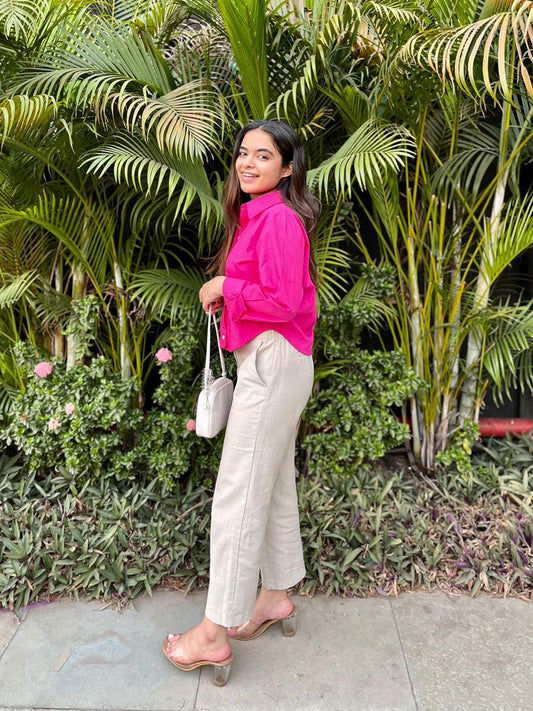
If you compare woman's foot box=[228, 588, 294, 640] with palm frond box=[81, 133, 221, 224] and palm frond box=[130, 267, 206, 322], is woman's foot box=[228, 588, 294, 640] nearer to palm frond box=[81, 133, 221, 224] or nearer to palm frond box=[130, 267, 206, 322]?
palm frond box=[130, 267, 206, 322]

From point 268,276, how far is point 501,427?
2271 millimetres

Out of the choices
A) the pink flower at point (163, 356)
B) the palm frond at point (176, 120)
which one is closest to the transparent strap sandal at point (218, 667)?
the pink flower at point (163, 356)

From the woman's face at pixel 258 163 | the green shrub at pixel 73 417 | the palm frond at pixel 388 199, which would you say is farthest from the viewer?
the green shrub at pixel 73 417

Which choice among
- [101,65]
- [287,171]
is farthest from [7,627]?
[101,65]

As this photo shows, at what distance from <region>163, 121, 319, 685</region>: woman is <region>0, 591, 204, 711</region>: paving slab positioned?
0.13 meters

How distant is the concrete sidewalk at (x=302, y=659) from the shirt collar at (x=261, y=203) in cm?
157

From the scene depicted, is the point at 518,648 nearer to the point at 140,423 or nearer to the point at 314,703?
the point at 314,703

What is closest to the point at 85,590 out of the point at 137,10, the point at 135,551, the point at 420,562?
the point at 135,551

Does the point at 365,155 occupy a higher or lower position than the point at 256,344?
higher

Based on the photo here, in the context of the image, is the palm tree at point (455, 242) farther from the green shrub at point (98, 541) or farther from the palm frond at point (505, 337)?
the green shrub at point (98, 541)

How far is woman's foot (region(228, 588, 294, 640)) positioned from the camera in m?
2.27

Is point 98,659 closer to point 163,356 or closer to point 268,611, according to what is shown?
point 268,611

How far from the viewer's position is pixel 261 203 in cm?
187

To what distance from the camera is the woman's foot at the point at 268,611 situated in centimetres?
227
